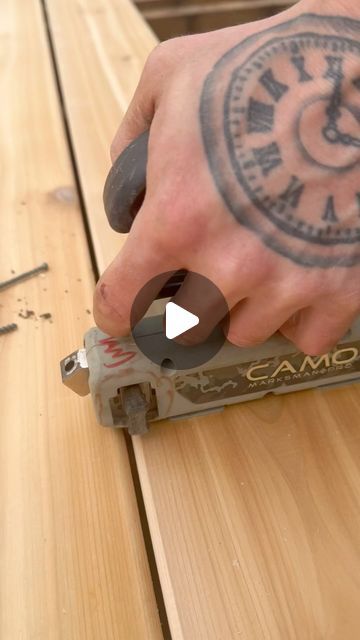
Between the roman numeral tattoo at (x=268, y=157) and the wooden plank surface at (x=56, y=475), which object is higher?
the roman numeral tattoo at (x=268, y=157)

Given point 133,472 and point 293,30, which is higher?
point 293,30

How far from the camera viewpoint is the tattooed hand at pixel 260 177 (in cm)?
59

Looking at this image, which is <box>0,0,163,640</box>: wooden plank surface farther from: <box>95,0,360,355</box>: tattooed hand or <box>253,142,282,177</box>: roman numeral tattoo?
<box>253,142,282,177</box>: roman numeral tattoo

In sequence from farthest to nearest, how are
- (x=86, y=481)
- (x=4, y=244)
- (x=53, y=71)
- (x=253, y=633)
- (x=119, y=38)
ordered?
(x=119, y=38)
(x=53, y=71)
(x=4, y=244)
(x=86, y=481)
(x=253, y=633)

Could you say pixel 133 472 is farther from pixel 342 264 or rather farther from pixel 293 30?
pixel 293 30

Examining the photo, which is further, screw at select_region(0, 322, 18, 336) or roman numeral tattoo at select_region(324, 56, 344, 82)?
screw at select_region(0, 322, 18, 336)

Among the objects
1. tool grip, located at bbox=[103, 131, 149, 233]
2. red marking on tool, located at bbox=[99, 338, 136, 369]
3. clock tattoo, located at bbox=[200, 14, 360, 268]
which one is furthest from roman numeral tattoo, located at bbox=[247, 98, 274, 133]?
red marking on tool, located at bbox=[99, 338, 136, 369]

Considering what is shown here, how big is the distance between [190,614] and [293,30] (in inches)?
25.5

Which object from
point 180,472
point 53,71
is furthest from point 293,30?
point 53,71

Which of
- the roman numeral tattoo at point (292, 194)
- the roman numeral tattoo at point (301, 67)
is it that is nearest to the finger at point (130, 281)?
the roman numeral tattoo at point (292, 194)

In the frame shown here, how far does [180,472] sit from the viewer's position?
2.35 ft

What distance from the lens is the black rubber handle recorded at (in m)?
0.62

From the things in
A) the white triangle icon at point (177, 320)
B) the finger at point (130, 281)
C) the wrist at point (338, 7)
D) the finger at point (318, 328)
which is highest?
the wrist at point (338, 7)
